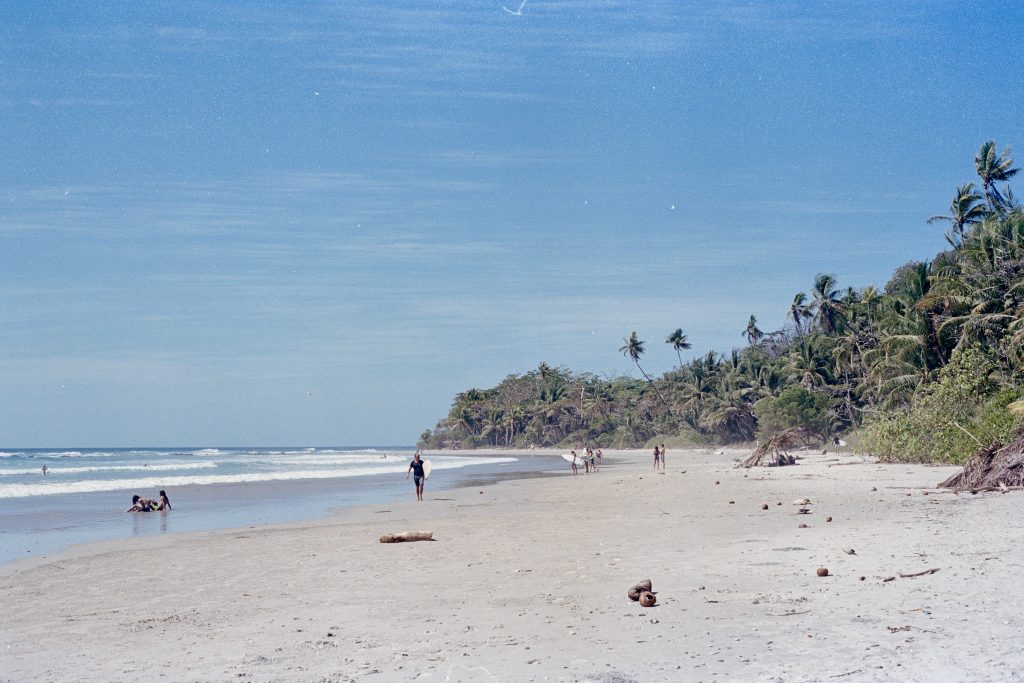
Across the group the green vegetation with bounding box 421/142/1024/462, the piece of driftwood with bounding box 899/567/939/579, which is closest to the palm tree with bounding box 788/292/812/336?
the green vegetation with bounding box 421/142/1024/462

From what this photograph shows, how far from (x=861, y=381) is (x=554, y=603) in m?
52.3

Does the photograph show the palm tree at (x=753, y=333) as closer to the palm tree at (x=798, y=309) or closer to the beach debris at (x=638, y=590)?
the palm tree at (x=798, y=309)

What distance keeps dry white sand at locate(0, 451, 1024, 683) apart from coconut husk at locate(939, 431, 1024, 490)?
0.95 metres

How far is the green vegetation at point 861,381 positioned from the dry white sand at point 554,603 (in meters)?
12.6

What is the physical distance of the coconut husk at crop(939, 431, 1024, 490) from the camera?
17.3m

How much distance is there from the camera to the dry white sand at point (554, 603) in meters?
6.77

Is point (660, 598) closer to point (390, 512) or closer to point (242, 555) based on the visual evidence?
point (242, 555)

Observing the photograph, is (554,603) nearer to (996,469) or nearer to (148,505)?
(996,469)

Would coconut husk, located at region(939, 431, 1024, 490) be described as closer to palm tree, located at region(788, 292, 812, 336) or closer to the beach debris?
the beach debris

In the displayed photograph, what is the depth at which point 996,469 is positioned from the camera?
17641 millimetres

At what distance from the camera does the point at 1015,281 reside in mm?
33438

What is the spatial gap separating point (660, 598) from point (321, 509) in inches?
703

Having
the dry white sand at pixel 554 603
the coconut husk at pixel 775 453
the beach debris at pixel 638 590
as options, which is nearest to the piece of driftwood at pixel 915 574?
the dry white sand at pixel 554 603

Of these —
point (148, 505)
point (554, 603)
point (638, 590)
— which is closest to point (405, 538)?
point (554, 603)
